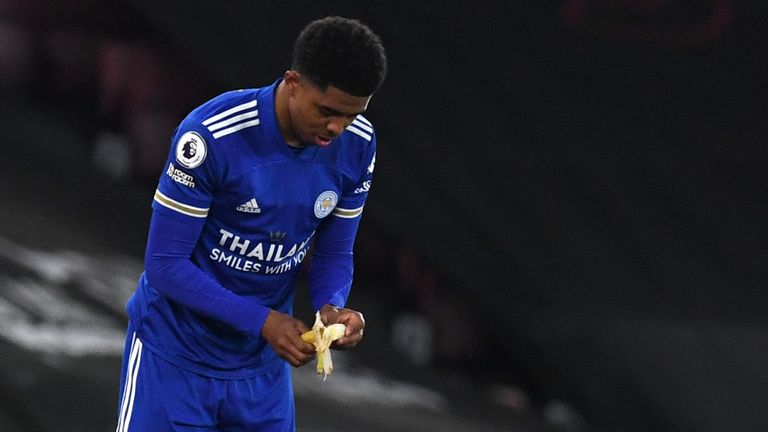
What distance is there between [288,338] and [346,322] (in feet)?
0.42

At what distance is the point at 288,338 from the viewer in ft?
8.27

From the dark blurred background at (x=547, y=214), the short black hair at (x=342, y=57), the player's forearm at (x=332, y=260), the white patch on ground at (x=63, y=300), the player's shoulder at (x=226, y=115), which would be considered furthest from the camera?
the dark blurred background at (x=547, y=214)

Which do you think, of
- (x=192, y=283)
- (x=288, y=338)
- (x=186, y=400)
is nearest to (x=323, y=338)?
(x=288, y=338)

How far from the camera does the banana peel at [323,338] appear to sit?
98.3 inches

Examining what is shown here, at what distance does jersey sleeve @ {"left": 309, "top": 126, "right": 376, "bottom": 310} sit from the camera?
2.79 m

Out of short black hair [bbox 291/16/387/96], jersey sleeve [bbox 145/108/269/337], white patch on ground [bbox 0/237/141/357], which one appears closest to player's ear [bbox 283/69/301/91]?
short black hair [bbox 291/16/387/96]

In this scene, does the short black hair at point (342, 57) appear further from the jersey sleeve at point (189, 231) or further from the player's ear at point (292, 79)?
the jersey sleeve at point (189, 231)

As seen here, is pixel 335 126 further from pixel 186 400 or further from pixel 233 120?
pixel 186 400

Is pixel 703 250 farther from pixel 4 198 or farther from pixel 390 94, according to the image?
pixel 4 198

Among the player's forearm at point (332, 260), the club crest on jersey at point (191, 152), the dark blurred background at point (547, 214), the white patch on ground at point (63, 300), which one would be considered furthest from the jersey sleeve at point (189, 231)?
the white patch on ground at point (63, 300)

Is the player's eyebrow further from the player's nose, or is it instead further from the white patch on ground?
the white patch on ground

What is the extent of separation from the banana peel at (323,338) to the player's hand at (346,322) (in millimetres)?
15

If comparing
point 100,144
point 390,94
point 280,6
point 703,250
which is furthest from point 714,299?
point 100,144

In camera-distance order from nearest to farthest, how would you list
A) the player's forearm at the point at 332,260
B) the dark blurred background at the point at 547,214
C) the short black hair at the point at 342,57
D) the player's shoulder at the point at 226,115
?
1. the short black hair at the point at 342,57
2. the player's shoulder at the point at 226,115
3. the player's forearm at the point at 332,260
4. the dark blurred background at the point at 547,214
